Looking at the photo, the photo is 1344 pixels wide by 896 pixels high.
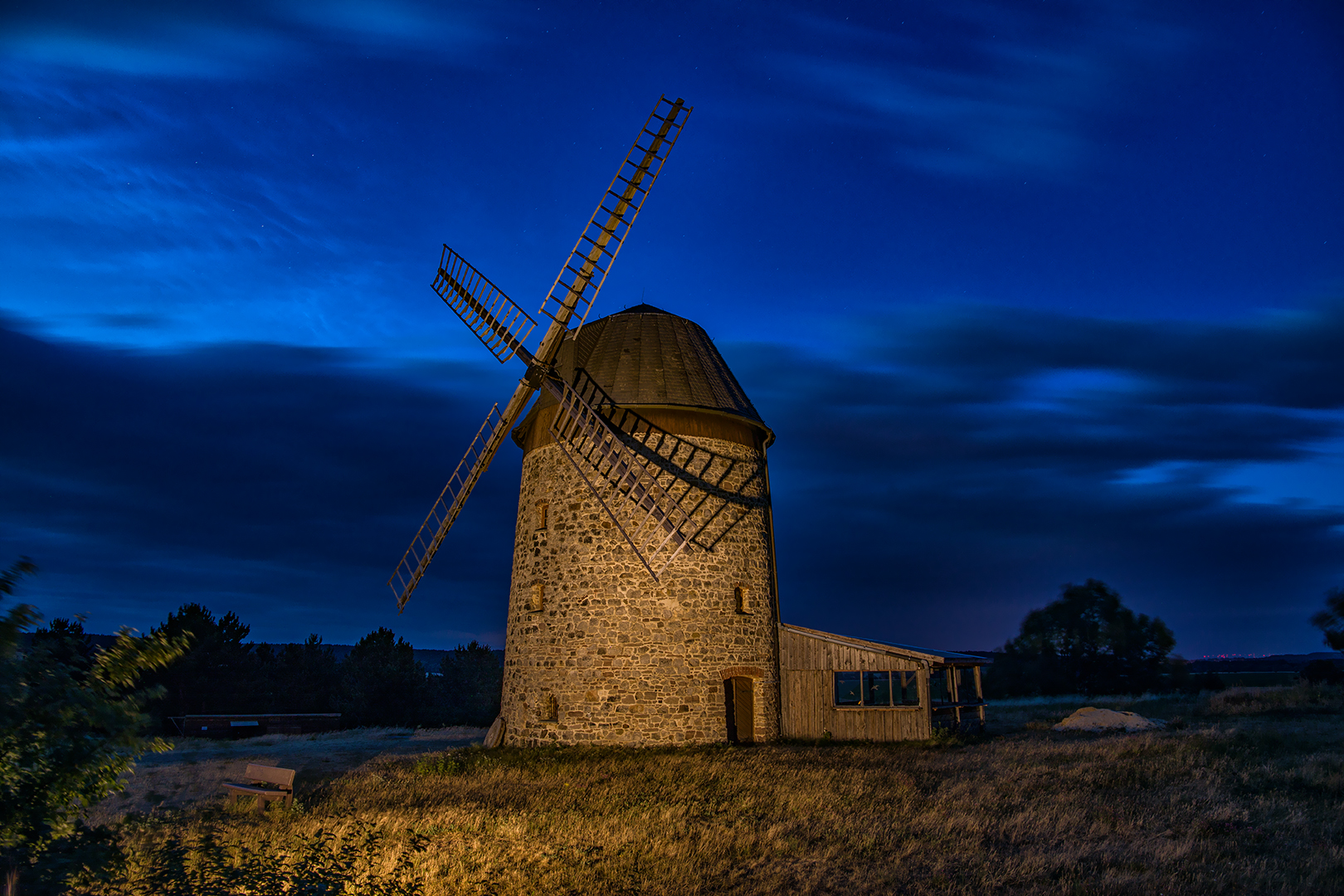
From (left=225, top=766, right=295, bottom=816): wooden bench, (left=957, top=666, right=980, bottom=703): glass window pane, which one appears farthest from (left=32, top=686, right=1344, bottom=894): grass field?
(left=957, top=666, right=980, bottom=703): glass window pane

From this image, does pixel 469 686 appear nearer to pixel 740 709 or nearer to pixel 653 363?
pixel 740 709

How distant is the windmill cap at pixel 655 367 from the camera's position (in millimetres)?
20703

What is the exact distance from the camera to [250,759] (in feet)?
69.1

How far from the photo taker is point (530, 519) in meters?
21.9

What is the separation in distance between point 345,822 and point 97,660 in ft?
18.9

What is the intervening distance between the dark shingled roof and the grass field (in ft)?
26.9

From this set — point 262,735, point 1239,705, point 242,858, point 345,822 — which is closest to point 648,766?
point 345,822

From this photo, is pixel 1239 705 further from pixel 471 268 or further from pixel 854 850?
pixel 471 268

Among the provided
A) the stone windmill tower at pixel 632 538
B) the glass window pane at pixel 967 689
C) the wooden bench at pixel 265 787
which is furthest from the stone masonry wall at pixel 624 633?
the wooden bench at pixel 265 787

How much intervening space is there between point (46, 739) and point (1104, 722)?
85.5ft

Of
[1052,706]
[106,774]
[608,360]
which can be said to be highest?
[608,360]

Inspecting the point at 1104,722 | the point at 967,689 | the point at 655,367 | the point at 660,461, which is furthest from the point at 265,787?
the point at 967,689

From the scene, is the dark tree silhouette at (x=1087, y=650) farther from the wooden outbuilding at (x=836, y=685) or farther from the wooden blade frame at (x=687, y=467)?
the wooden blade frame at (x=687, y=467)

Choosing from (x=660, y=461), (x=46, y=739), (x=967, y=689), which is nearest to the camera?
(x=46, y=739)
